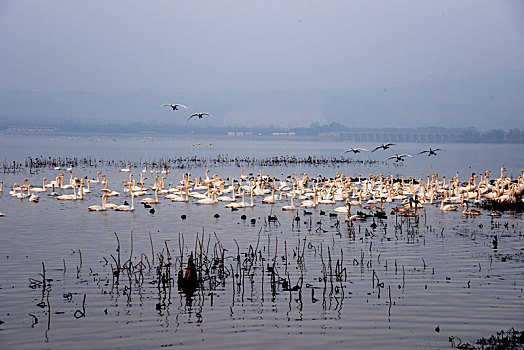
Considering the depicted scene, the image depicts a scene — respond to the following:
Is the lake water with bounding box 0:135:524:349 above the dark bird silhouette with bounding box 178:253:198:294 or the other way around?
the other way around

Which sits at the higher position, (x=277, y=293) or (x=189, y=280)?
(x=189, y=280)

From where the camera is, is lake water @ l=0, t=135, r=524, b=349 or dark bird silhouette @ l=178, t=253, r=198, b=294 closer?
lake water @ l=0, t=135, r=524, b=349

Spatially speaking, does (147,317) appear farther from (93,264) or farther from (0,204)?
(0,204)

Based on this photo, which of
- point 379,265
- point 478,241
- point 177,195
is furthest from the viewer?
point 177,195

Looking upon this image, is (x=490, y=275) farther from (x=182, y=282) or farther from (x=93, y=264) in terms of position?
(x=93, y=264)

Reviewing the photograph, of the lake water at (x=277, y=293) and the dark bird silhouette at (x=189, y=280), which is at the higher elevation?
the dark bird silhouette at (x=189, y=280)

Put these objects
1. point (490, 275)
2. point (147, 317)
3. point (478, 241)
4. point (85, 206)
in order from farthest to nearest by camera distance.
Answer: point (85, 206), point (478, 241), point (490, 275), point (147, 317)

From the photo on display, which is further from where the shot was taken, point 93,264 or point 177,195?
point 177,195

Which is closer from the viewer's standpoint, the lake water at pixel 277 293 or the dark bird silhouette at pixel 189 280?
the lake water at pixel 277 293

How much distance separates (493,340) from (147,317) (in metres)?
6.24

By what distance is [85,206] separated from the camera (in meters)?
32.7

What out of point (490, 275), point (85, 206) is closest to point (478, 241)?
point (490, 275)

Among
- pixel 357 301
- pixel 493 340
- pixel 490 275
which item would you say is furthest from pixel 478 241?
pixel 493 340

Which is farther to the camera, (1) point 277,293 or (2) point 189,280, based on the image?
(2) point 189,280
